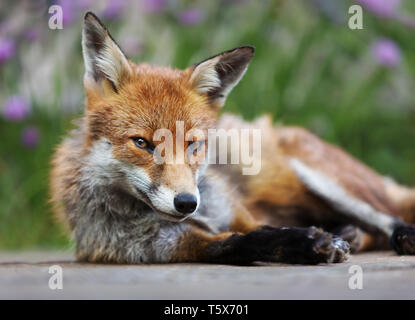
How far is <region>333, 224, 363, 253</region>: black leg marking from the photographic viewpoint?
12.2 feet

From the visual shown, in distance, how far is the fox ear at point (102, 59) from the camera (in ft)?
9.98

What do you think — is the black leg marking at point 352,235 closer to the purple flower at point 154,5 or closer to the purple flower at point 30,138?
the purple flower at point 30,138

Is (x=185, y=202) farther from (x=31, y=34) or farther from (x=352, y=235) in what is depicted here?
(x=31, y=34)

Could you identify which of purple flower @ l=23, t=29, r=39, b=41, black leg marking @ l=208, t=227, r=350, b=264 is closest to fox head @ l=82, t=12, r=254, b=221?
black leg marking @ l=208, t=227, r=350, b=264

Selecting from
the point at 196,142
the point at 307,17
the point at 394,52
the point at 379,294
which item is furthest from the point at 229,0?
the point at 379,294

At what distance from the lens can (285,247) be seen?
275 centimetres

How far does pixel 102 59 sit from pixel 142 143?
59cm

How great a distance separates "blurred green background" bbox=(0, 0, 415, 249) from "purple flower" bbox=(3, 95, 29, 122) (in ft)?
0.05

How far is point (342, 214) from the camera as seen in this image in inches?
154

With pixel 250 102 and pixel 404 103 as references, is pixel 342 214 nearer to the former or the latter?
pixel 250 102

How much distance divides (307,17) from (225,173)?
3.79 meters

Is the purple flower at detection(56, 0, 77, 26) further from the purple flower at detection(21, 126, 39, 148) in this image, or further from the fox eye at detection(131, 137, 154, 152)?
the fox eye at detection(131, 137, 154, 152)

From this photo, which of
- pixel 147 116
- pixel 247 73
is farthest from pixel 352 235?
pixel 247 73

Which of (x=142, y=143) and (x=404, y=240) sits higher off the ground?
(x=142, y=143)
